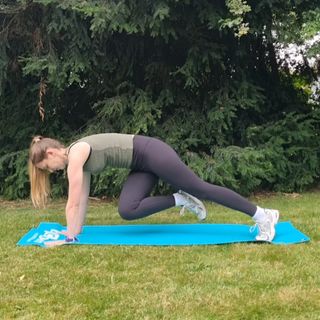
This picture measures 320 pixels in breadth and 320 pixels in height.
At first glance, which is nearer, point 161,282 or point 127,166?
point 161,282

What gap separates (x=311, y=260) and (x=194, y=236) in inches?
45.3

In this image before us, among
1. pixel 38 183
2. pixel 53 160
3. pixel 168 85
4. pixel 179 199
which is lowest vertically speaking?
pixel 179 199

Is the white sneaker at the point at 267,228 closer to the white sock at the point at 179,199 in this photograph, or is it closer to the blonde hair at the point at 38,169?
the white sock at the point at 179,199

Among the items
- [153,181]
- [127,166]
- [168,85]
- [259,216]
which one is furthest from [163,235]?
[168,85]

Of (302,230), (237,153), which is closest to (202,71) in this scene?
(237,153)

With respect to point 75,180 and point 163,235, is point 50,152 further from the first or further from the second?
point 163,235

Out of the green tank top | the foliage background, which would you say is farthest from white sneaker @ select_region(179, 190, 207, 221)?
the foliage background

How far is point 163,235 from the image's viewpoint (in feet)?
16.0

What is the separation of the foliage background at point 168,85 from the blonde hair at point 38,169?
235cm

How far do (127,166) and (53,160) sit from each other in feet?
2.21

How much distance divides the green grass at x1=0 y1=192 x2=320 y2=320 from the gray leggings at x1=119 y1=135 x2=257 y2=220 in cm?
38

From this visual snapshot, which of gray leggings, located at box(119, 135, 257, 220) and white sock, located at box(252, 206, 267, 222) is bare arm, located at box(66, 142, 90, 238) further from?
white sock, located at box(252, 206, 267, 222)

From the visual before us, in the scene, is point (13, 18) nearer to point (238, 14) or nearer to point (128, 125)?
point (128, 125)

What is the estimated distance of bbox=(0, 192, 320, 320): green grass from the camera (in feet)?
9.98
